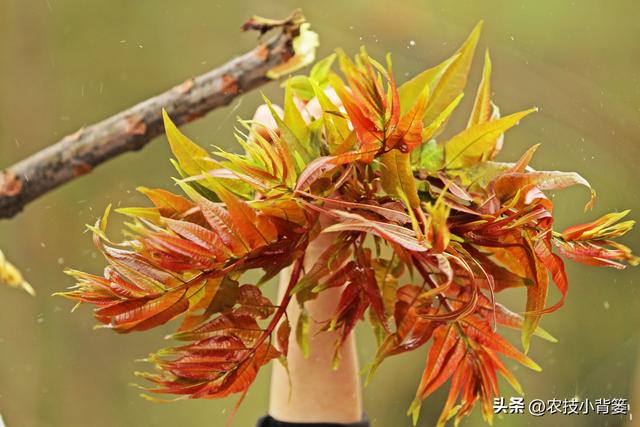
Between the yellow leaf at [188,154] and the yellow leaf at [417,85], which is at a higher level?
the yellow leaf at [417,85]

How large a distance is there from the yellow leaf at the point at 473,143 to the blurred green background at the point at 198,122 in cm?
24

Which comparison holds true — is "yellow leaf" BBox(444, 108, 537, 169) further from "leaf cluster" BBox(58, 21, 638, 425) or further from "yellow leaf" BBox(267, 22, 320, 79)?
"yellow leaf" BBox(267, 22, 320, 79)

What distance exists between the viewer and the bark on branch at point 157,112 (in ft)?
2.11

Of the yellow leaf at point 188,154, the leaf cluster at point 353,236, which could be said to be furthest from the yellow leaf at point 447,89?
the yellow leaf at point 188,154

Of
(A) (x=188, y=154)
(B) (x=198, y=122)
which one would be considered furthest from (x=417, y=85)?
(B) (x=198, y=122)

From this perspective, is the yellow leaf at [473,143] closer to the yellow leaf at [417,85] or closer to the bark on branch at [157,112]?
the yellow leaf at [417,85]

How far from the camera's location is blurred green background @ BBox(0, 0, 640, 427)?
29.0 inches

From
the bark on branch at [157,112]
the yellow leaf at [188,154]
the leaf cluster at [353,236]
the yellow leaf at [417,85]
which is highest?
the bark on branch at [157,112]

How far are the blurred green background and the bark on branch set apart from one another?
23 mm

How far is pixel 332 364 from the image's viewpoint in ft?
1.66

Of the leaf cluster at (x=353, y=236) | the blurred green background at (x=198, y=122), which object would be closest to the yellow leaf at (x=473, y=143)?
the leaf cluster at (x=353, y=236)

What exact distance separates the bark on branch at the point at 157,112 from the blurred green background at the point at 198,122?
0.02 metres

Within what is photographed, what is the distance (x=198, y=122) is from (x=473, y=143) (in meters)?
0.29

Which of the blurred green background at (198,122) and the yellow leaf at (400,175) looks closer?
the yellow leaf at (400,175)
